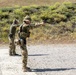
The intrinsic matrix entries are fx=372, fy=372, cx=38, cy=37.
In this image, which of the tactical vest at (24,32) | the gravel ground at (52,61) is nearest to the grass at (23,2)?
the gravel ground at (52,61)

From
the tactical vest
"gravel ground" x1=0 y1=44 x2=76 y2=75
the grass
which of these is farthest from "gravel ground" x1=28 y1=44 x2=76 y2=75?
the grass

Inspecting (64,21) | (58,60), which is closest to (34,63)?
(58,60)

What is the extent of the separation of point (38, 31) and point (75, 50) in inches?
345

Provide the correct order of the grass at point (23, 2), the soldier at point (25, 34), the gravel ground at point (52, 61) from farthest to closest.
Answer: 1. the grass at point (23, 2)
2. the gravel ground at point (52, 61)
3. the soldier at point (25, 34)

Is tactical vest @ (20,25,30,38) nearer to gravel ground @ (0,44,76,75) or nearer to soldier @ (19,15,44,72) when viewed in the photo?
soldier @ (19,15,44,72)

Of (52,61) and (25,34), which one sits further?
(52,61)

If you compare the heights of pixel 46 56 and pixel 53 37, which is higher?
pixel 46 56

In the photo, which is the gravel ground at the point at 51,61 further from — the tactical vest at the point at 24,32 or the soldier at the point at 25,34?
the tactical vest at the point at 24,32

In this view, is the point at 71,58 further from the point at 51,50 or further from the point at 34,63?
the point at 51,50

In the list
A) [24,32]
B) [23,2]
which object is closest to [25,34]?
[24,32]

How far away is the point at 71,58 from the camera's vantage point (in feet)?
62.6

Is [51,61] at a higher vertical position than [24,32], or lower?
lower

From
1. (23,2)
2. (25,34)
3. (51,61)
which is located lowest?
(23,2)

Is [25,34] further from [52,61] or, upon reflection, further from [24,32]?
[52,61]
